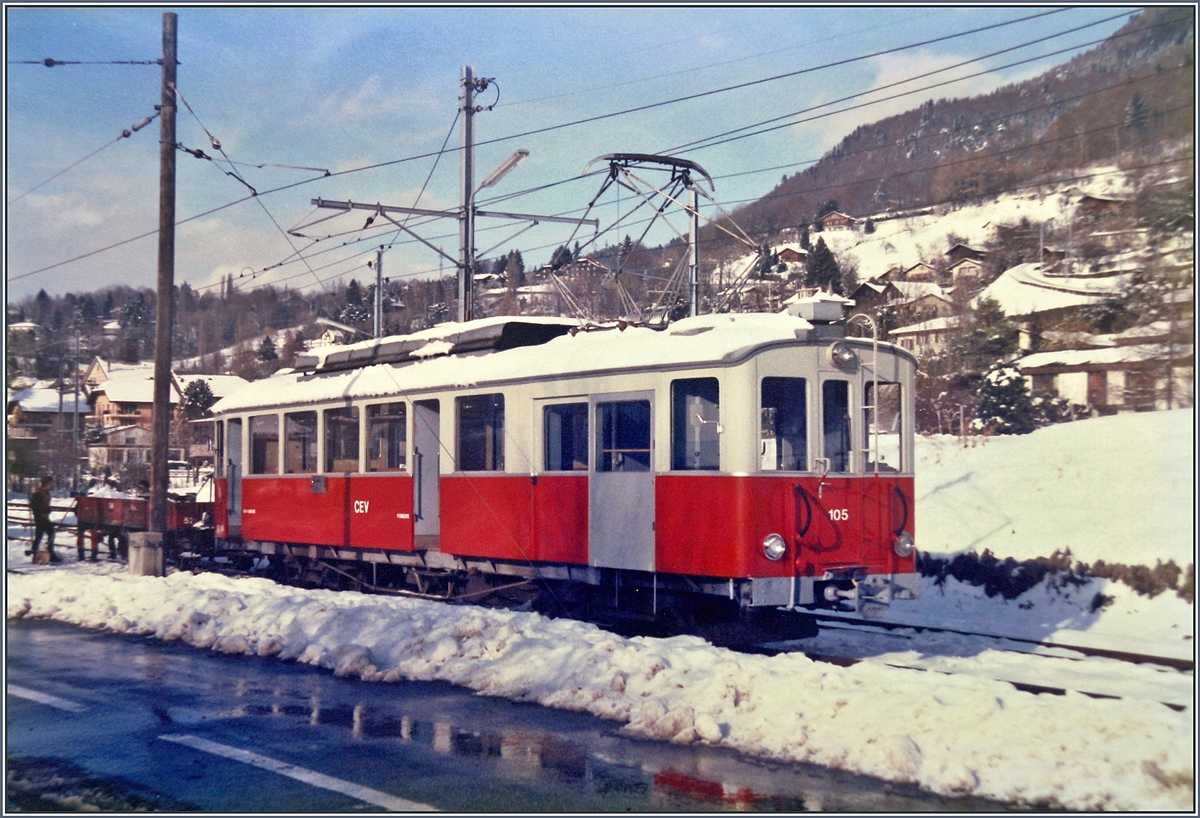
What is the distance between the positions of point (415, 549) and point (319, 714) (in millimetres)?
5881

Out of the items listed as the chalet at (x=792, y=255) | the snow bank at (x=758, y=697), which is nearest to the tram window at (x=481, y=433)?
the snow bank at (x=758, y=697)

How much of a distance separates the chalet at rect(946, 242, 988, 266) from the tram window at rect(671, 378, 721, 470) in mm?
35564

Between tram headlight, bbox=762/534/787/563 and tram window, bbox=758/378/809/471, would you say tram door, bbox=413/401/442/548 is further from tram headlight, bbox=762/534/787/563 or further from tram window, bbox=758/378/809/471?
tram headlight, bbox=762/534/787/563

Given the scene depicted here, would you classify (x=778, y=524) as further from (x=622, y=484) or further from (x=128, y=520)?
(x=128, y=520)

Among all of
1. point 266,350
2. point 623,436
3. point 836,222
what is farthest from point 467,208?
point 836,222

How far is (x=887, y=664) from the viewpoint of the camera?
10.0 metres

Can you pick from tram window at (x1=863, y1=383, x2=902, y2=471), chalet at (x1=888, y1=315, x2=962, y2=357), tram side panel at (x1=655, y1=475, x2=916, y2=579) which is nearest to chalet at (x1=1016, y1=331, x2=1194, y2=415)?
chalet at (x1=888, y1=315, x2=962, y2=357)

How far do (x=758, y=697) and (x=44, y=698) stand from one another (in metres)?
6.07

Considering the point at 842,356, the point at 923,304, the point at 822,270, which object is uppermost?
the point at 822,270

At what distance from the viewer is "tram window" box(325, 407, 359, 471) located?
1546 centimetres

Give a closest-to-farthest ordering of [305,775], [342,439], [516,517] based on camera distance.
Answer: [305,775], [516,517], [342,439]

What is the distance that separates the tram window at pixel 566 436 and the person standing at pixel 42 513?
13090mm

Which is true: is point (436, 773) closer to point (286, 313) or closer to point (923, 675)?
point (923, 675)

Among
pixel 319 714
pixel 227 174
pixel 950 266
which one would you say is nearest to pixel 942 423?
pixel 950 266
